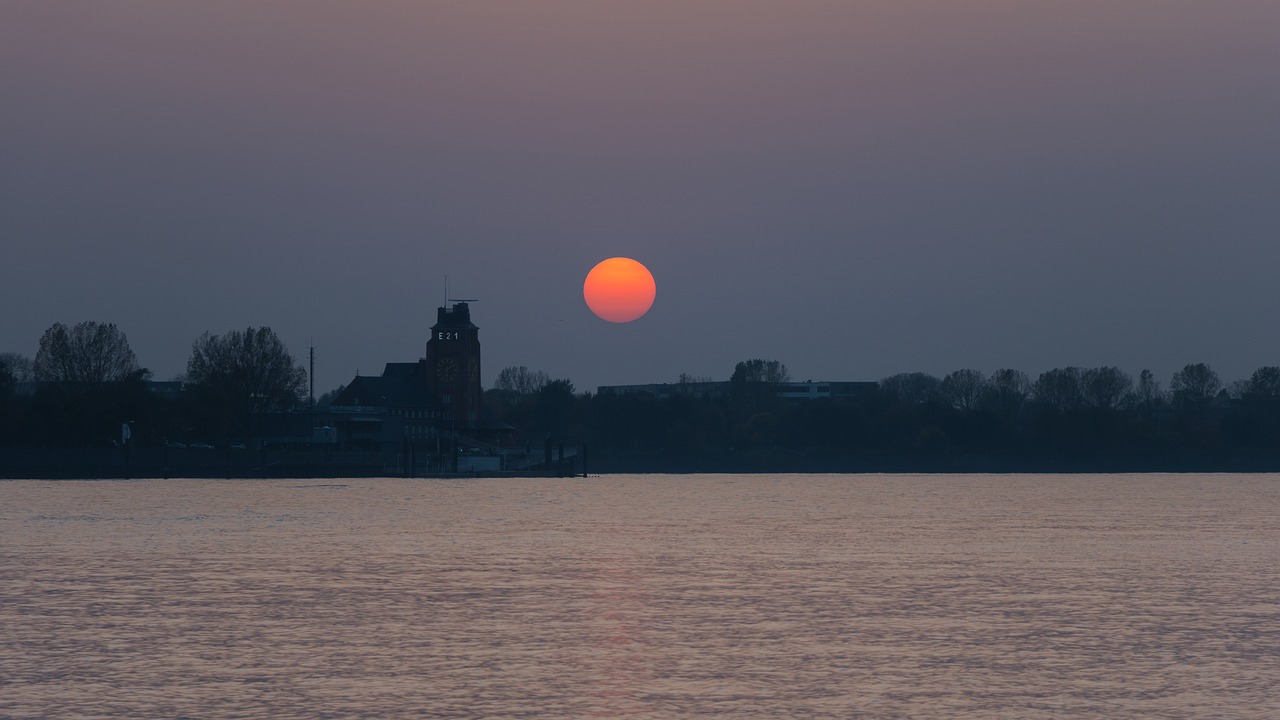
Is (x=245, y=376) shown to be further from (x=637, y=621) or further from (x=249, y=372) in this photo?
(x=637, y=621)

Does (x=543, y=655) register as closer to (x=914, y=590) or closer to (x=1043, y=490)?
(x=914, y=590)

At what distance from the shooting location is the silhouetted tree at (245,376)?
179 metres

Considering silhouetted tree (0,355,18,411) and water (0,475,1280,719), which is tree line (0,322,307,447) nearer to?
silhouetted tree (0,355,18,411)

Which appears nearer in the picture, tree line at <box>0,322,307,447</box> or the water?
the water

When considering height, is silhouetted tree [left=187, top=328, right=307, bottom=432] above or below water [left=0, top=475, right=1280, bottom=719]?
above

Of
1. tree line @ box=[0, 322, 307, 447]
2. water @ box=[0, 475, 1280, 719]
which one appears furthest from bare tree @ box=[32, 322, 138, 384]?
water @ box=[0, 475, 1280, 719]

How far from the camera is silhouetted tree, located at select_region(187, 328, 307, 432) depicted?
17912 centimetres

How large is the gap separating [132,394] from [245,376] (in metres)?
19.1

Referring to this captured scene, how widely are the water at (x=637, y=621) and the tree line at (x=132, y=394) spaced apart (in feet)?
301

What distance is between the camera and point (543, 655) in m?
28.3

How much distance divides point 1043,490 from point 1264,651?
4752 inches

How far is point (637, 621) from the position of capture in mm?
33625

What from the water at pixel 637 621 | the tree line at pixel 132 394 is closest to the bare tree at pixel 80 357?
the tree line at pixel 132 394

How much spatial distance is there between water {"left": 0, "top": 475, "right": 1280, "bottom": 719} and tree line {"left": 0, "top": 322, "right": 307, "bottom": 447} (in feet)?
301
